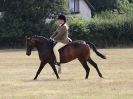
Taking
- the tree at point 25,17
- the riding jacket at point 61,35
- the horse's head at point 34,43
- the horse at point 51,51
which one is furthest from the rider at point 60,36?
the tree at point 25,17

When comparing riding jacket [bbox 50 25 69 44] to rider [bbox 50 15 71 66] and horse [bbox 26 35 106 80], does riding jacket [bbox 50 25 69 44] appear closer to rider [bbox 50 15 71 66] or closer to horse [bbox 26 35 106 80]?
rider [bbox 50 15 71 66]

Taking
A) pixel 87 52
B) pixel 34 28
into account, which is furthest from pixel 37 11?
pixel 87 52

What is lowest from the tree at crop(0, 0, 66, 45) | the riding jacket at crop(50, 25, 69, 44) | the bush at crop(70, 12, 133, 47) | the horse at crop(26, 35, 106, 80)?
the bush at crop(70, 12, 133, 47)

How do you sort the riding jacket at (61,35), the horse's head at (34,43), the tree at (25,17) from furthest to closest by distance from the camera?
1. the tree at (25,17)
2. the horse's head at (34,43)
3. the riding jacket at (61,35)

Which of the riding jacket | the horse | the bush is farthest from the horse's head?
the bush

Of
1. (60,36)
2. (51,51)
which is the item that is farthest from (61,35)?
(51,51)

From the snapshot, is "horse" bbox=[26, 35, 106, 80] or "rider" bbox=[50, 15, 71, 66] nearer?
"rider" bbox=[50, 15, 71, 66]

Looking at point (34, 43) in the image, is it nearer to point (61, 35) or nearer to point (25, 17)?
point (61, 35)

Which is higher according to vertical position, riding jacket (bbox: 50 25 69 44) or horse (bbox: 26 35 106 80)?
riding jacket (bbox: 50 25 69 44)

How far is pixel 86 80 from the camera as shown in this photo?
784 inches

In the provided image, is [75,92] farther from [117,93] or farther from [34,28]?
[34,28]

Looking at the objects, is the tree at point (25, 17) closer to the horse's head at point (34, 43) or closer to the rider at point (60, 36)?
→ the horse's head at point (34, 43)

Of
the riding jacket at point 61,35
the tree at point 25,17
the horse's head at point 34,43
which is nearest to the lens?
the riding jacket at point 61,35

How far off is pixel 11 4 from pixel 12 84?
3754cm
